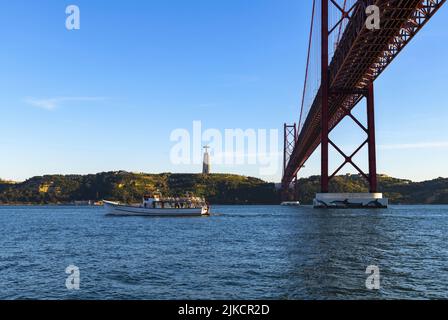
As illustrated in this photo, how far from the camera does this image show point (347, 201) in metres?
73.8

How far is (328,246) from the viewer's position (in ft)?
89.4

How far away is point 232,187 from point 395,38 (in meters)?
154

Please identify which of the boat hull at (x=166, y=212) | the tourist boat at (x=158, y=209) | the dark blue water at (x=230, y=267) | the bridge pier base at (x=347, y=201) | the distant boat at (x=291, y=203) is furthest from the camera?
the distant boat at (x=291, y=203)

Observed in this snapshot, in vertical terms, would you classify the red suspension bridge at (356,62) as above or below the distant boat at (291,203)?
above

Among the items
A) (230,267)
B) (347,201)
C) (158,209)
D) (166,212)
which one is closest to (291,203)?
(347,201)

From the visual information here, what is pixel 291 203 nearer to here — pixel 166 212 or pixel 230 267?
pixel 166 212

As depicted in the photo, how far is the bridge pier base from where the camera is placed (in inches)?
2904

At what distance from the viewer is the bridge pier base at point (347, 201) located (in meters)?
73.8

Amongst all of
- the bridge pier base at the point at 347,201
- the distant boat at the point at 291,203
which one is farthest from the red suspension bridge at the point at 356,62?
the distant boat at the point at 291,203

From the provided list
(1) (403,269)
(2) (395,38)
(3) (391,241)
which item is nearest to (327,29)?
(2) (395,38)

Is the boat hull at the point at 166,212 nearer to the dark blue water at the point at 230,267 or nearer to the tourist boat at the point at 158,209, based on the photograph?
the tourist boat at the point at 158,209
